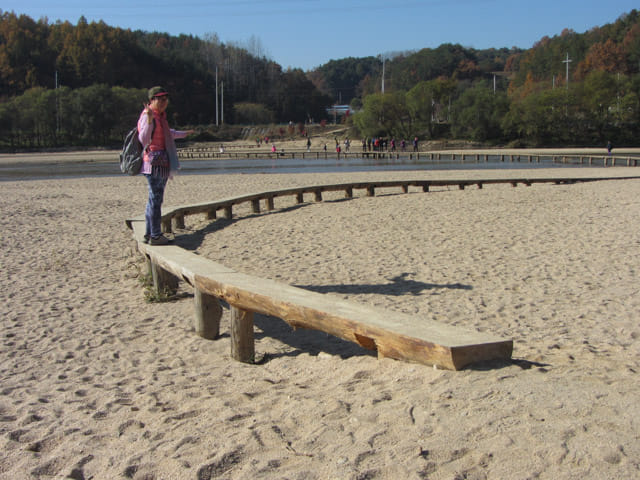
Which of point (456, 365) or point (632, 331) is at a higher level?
→ point (456, 365)

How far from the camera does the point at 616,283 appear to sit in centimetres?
648

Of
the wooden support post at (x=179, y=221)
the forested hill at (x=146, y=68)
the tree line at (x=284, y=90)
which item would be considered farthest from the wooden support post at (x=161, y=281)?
the forested hill at (x=146, y=68)

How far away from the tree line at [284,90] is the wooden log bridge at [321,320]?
2826 inches

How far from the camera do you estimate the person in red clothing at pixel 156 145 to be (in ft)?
19.9

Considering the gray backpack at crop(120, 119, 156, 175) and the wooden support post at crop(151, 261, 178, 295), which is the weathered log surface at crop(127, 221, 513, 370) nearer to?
the wooden support post at crop(151, 261, 178, 295)

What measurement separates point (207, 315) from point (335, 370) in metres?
1.61

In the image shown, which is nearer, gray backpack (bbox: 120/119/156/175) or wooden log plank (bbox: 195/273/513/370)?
wooden log plank (bbox: 195/273/513/370)

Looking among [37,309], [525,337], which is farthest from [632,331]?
[37,309]

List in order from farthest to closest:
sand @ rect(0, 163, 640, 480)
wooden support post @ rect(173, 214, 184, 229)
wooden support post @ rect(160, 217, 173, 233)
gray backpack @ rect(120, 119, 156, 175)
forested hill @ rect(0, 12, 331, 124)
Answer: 1. forested hill @ rect(0, 12, 331, 124)
2. wooden support post @ rect(173, 214, 184, 229)
3. wooden support post @ rect(160, 217, 173, 233)
4. gray backpack @ rect(120, 119, 156, 175)
5. sand @ rect(0, 163, 640, 480)

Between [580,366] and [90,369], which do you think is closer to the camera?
[580,366]

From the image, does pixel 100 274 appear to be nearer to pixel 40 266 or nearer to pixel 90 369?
pixel 40 266

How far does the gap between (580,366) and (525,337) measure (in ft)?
3.57

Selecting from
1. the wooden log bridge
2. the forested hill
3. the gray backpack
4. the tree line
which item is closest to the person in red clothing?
the gray backpack

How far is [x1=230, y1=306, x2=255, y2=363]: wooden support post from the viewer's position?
446cm
